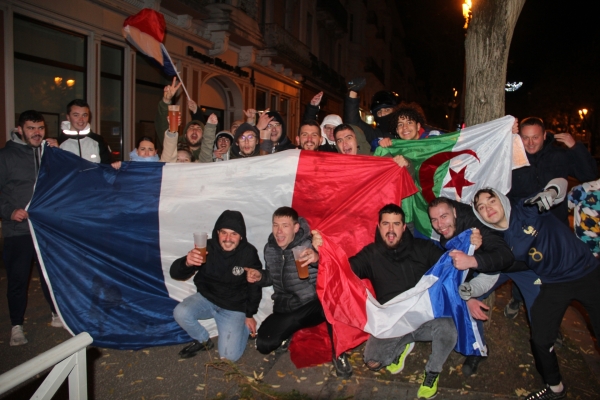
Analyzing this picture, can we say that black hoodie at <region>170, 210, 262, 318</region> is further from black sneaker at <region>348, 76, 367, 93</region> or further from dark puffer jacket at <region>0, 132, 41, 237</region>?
black sneaker at <region>348, 76, 367, 93</region>

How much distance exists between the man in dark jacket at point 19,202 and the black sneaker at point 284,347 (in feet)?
7.94

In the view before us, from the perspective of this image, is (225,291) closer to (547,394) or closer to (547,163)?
(547,394)

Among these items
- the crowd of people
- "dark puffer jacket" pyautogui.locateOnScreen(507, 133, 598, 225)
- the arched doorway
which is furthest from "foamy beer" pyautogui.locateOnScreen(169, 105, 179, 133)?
the arched doorway

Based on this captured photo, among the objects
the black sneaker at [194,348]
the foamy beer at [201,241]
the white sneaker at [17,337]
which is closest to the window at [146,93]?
the white sneaker at [17,337]

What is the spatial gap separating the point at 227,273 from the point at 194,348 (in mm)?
787

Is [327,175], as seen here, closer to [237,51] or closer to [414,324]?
[414,324]

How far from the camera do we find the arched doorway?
15172 millimetres

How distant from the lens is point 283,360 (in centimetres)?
408

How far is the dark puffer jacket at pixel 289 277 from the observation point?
13.6 ft

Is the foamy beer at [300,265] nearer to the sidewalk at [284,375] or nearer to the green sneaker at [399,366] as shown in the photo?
the sidewalk at [284,375]

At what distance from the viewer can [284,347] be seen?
167 inches

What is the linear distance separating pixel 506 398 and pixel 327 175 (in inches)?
96.0

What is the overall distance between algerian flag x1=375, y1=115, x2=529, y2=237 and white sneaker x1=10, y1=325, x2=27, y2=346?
3945 mm

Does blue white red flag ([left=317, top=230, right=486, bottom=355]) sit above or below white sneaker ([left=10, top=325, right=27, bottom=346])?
above
